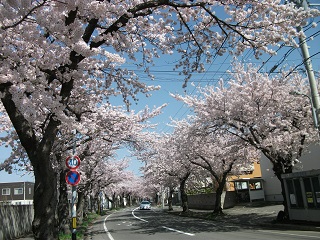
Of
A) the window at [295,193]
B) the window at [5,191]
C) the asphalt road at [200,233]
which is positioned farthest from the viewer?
the window at [5,191]

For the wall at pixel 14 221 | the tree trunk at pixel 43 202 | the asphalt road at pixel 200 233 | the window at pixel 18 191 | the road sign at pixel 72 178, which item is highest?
the window at pixel 18 191

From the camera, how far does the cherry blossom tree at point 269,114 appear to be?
1656 cm

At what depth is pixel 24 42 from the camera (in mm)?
7195

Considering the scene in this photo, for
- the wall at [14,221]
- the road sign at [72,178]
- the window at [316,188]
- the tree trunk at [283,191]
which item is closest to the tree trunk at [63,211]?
the wall at [14,221]

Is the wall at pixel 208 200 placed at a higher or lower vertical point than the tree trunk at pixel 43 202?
lower

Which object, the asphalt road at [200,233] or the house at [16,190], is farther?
the house at [16,190]

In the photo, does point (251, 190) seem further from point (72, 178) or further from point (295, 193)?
point (72, 178)

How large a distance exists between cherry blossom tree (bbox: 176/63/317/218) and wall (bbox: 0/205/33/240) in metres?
12.4

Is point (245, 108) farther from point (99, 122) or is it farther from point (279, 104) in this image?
point (99, 122)

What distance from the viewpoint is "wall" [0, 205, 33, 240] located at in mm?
16789

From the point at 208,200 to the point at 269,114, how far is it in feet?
80.9

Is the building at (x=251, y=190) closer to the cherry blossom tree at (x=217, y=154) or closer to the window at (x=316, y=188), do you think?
the cherry blossom tree at (x=217, y=154)

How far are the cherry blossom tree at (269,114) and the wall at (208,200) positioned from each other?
59.2 ft

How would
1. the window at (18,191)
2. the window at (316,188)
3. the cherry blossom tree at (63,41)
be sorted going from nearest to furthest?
the cherry blossom tree at (63,41) → the window at (316,188) → the window at (18,191)
